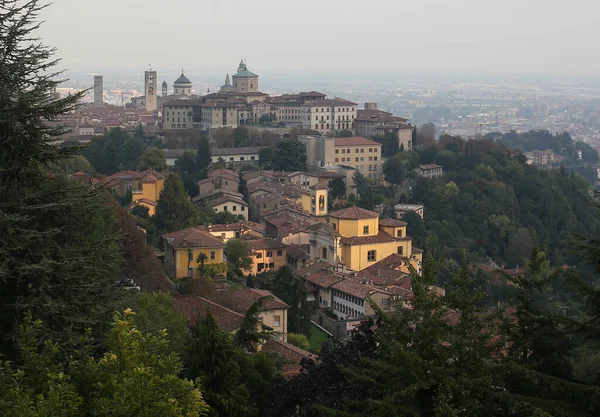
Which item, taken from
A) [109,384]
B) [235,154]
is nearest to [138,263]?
[109,384]

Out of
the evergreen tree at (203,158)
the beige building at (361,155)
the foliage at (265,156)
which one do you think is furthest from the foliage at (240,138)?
the evergreen tree at (203,158)

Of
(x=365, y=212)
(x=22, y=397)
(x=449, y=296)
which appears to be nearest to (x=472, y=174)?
(x=365, y=212)

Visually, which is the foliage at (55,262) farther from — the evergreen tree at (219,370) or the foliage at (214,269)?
the foliage at (214,269)

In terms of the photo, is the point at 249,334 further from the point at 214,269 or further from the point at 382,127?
the point at 382,127

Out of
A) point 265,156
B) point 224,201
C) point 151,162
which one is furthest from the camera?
point 265,156

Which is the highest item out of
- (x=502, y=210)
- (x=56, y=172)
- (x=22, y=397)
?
(x=56, y=172)

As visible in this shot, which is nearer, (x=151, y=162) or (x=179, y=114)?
(x=151, y=162)

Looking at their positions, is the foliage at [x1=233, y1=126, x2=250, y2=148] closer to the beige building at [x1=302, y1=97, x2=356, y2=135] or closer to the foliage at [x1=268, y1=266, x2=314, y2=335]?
the beige building at [x1=302, y1=97, x2=356, y2=135]

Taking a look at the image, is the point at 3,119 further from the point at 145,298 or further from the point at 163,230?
the point at 163,230
